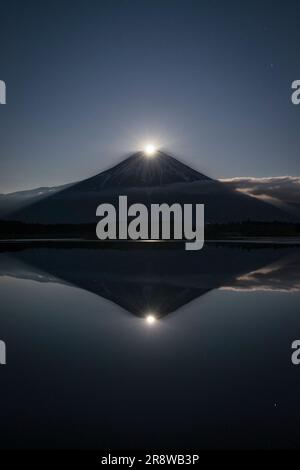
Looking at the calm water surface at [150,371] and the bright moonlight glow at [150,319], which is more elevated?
the bright moonlight glow at [150,319]

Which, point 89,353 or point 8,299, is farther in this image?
point 8,299

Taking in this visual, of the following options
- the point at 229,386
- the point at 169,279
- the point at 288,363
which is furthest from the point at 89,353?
the point at 169,279

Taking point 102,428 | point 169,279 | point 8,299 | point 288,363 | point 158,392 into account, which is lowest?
point 102,428

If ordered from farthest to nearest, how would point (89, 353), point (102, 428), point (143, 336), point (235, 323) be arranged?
1. point (235, 323)
2. point (143, 336)
3. point (89, 353)
4. point (102, 428)

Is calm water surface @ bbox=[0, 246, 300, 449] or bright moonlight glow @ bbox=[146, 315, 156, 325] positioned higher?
bright moonlight glow @ bbox=[146, 315, 156, 325]

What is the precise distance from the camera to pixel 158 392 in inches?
247

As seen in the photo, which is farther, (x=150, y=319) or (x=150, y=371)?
(x=150, y=319)

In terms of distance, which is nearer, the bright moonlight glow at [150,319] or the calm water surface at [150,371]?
the calm water surface at [150,371]

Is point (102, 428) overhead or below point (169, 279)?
below

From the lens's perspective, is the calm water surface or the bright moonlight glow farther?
the bright moonlight glow

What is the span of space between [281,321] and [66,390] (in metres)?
5.82

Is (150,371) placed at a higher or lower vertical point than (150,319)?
lower
